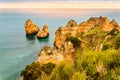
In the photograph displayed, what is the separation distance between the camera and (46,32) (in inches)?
4190

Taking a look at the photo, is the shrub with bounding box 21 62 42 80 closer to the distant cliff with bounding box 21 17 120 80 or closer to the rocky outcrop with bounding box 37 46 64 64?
the distant cliff with bounding box 21 17 120 80

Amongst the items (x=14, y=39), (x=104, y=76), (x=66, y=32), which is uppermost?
(x=104, y=76)

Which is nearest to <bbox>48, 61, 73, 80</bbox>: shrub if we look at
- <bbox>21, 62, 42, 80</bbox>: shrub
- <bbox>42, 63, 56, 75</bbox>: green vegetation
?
<bbox>42, 63, 56, 75</bbox>: green vegetation

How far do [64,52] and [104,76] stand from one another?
114ft

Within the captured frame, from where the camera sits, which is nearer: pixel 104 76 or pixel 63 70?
pixel 104 76

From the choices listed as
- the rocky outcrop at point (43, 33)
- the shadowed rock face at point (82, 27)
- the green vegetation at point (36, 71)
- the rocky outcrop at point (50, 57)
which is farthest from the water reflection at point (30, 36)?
the green vegetation at point (36, 71)

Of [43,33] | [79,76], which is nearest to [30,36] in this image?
[43,33]

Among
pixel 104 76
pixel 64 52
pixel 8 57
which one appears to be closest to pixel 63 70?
pixel 104 76

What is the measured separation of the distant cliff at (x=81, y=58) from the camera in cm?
1961

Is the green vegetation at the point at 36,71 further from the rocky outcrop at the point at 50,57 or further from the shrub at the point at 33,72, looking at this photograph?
the rocky outcrop at the point at 50,57

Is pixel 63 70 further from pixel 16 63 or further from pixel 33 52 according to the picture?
pixel 33 52

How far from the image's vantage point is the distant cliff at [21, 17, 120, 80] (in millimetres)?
19609

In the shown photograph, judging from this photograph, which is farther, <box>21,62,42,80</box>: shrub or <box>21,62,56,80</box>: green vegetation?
<box>21,62,42,80</box>: shrub

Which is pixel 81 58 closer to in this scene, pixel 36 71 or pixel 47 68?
pixel 47 68
